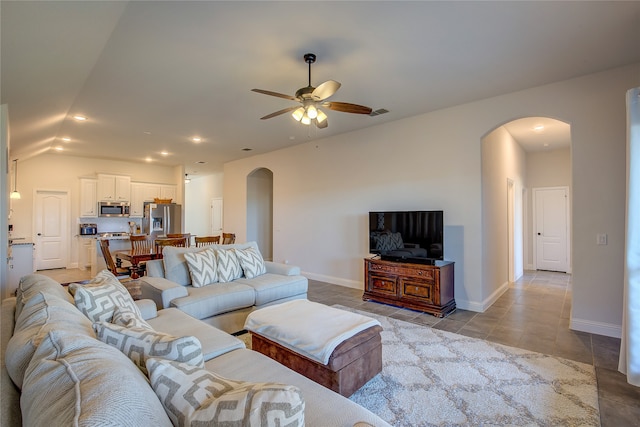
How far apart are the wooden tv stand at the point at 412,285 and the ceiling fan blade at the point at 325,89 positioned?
2615 millimetres

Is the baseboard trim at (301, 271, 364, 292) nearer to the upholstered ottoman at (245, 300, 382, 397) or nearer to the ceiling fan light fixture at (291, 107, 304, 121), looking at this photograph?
→ the upholstered ottoman at (245, 300, 382, 397)

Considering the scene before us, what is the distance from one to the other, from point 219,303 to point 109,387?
2.53 meters

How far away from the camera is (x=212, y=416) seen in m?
0.80

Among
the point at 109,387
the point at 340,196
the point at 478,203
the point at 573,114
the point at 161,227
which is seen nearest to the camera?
the point at 109,387

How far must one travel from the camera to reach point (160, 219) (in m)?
8.42

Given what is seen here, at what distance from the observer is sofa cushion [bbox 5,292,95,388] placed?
99cm

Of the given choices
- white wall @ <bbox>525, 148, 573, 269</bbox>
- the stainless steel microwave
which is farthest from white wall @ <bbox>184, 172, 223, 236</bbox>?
white wall @ <bbox>525, 148, 573, 269</bbox>

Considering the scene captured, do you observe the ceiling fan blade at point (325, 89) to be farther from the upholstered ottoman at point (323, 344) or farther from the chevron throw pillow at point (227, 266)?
the chevron throw pillow at point (227, 266)

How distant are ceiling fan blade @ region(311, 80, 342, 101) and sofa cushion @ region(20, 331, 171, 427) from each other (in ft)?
7.73

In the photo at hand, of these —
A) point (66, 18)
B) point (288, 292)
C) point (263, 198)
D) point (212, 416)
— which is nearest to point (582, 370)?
point (288, 292)

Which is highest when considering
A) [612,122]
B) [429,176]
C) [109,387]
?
[612,122]

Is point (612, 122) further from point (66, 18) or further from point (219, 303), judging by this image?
point (66, 18)

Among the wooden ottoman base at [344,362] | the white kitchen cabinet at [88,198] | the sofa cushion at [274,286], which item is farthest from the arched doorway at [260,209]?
the wooden ottoman base at [344,362]

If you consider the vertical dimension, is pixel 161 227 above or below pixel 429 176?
below
